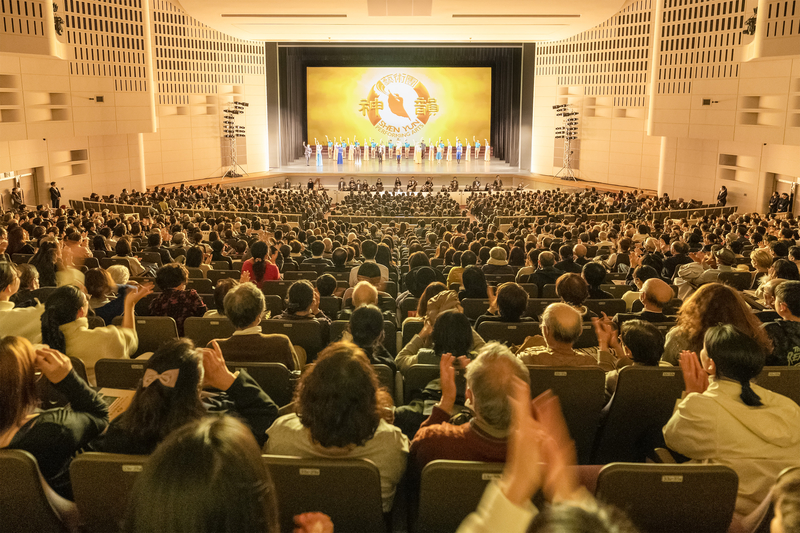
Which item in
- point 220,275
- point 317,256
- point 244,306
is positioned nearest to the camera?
point 244,306

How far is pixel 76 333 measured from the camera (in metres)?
3.90

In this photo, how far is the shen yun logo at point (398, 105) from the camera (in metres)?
32.8

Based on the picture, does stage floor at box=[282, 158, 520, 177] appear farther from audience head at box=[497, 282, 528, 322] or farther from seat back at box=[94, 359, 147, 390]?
seat back at box=[94, 359, 147, 390]

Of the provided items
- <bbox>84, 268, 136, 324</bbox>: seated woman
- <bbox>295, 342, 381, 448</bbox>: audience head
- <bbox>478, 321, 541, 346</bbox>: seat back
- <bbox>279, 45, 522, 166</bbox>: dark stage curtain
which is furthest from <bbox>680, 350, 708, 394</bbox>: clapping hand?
<bbox>279, 45, 522, 166</bbox>: dark stage curtain

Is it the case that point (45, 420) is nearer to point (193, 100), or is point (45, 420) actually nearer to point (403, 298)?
point (403, 298)

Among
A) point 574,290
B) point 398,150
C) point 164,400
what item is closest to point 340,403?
point 164,400

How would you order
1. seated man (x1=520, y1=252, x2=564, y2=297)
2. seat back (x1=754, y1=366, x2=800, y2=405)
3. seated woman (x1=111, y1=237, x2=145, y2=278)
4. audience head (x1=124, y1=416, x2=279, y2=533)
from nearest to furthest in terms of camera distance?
audience head (x1=124, y1=416, x2=279, y2=533)
seat back (x1=754, y1=366, x2=800, y2=405)
seated man (x1=520, y1=252, x2=564, y2=297)
seated woman (x1=111, y1=237, x2=145, y2=278)

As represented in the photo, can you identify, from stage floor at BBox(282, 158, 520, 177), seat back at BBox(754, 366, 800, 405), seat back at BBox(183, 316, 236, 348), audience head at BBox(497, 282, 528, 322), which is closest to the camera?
seat back at BBox(754, 366, 800, 405)

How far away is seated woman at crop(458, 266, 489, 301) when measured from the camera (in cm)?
599

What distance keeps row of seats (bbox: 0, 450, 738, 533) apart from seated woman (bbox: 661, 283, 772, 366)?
170 centimetres

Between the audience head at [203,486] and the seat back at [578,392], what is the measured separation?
229 centimetres

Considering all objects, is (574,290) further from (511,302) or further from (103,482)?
(103,482)

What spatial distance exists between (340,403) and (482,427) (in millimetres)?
583

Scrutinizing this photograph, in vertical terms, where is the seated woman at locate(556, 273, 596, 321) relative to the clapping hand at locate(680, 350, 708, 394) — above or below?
below
